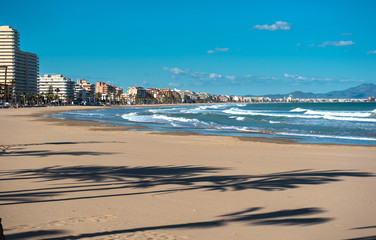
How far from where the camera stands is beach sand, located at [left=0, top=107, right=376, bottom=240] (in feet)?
14.9

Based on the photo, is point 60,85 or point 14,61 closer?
point 14,61

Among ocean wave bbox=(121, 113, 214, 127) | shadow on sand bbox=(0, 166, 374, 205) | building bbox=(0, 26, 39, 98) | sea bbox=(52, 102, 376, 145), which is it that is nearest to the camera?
shadow on sand bbox=(0, 166, 374, 205)

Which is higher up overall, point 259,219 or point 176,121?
point 259,219

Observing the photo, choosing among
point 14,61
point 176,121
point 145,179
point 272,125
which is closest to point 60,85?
point 14,61

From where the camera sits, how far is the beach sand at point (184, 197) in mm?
4543

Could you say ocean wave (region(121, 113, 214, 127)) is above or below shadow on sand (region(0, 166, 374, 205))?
below

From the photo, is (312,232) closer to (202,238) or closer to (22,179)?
(202,238)

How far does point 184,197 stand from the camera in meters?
6.11

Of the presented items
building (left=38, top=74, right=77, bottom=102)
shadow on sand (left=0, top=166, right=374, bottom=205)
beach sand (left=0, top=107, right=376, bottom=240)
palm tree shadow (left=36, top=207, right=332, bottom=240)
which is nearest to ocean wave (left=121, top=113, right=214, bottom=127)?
beach sand (left=0, top=107, right=376, bottom=240)

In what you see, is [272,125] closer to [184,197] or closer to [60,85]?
[184,197]

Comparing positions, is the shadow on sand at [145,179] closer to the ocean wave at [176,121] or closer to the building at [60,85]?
the ocean wave at [176,121]

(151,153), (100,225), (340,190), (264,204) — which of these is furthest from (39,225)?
(151,153)

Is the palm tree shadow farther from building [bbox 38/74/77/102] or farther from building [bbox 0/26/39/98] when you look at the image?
building [bbox 38/74/77/102]

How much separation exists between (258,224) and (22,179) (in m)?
4.88
